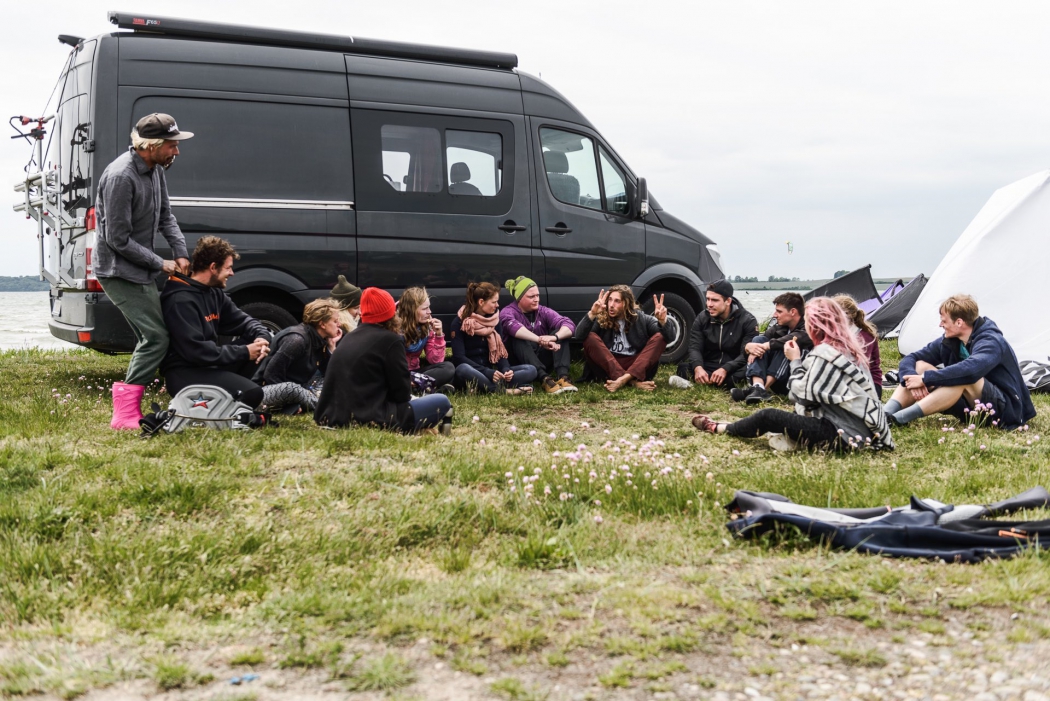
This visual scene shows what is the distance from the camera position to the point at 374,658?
281cm

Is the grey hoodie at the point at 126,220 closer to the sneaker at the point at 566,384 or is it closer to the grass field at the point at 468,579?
the grass field at the point at 468,579

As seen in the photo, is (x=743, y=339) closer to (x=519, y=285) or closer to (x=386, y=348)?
(x=519, y=285)

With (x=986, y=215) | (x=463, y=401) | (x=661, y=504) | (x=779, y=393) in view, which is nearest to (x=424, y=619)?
(x=661, y=504)

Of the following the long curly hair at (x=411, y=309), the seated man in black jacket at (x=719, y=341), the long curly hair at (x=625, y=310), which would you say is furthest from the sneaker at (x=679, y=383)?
the long curly hair at (x=411, y=309)

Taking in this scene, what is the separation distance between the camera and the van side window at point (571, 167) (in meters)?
9.16

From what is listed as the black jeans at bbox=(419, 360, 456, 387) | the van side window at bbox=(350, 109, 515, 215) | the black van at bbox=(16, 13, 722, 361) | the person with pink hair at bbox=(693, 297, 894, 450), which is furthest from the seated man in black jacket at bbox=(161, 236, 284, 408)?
the person with pink hair at bbox=(693, 297, 894, 450)

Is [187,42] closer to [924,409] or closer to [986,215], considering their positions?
[924,409]

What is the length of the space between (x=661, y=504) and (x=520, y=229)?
16.4 ft

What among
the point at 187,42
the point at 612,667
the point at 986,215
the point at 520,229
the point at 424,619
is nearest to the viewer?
the point at 612,667

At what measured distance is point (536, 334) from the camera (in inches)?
347

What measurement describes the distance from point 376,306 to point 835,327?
299 centimetres

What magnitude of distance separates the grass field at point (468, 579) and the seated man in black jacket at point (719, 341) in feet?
10.4

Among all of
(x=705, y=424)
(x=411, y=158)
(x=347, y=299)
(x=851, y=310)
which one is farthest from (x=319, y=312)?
(x=851, y=310)

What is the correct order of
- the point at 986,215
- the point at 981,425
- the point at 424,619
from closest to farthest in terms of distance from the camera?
1. the point at 424,619
2. the point at 981,425
3. the point at 986,215
